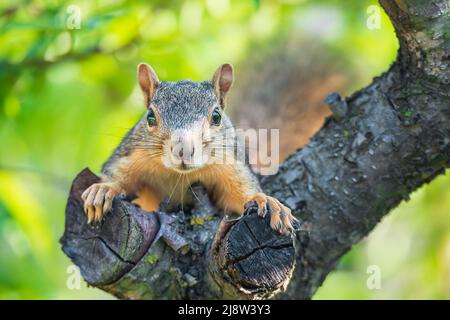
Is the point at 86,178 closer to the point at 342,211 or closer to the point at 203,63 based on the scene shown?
the point at 342,211

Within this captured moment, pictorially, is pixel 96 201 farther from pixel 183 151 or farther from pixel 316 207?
pixel 316 207

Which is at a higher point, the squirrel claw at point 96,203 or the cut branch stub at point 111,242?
the squirrel claw at point 96,203

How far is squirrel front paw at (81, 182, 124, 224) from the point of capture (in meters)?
2.93

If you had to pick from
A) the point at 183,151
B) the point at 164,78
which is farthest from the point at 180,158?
the point at 164,78

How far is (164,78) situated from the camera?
4.03m

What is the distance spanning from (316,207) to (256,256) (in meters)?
0.79

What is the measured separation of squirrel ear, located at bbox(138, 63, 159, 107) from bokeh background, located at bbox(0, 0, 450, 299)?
0.88 ft

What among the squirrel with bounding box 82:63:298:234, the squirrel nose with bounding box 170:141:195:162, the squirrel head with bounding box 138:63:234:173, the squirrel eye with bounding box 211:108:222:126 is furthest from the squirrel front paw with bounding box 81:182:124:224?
the squirrel eye with bounding box 211:108:222:126

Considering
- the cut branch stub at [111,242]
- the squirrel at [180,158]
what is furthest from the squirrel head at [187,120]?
the cut branch stub at [111,242]

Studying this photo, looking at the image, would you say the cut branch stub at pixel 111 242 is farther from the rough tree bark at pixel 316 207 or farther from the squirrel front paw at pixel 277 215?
the squirrel front paw at pixel 277 215

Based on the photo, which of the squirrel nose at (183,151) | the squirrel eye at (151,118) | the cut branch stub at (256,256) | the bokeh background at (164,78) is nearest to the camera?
the cut branch stub at (256,256)

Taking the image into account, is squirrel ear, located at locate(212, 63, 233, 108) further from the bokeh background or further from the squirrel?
the bokeh background

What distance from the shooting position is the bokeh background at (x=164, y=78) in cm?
398
